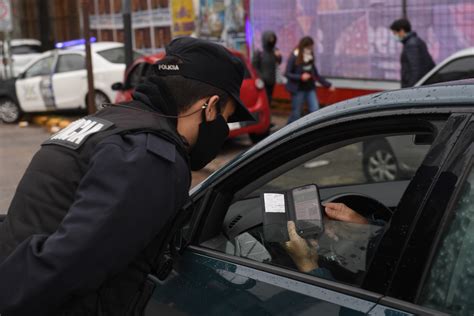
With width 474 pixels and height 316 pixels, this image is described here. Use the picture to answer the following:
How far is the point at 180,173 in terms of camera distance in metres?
1.92

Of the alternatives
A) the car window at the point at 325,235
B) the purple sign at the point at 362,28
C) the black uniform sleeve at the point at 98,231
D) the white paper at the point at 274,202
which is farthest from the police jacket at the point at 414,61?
the black uniform sleeve at the point at 98,231

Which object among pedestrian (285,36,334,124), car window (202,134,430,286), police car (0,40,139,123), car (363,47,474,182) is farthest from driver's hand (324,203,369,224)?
police car (0,40,139,123)

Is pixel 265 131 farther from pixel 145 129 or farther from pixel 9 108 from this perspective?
pixel 145 129

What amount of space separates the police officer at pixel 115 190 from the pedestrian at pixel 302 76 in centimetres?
845

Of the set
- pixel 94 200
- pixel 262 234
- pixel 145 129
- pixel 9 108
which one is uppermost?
pixel 145 129

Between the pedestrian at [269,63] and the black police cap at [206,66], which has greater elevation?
the black police cap at [206,66]

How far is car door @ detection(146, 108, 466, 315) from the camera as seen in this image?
6.09ft

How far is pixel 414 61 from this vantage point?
907cm

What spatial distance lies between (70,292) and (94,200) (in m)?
0.24

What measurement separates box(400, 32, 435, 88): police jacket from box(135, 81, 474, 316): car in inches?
262

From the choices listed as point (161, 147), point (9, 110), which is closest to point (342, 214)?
point (161, 147)

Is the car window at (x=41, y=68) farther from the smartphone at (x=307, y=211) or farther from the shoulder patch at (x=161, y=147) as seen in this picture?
the shoulder patch at (x=161, y=147)

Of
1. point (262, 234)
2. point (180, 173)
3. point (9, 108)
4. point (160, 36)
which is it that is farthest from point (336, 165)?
point (160, 36)

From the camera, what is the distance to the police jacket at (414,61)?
9031mm
